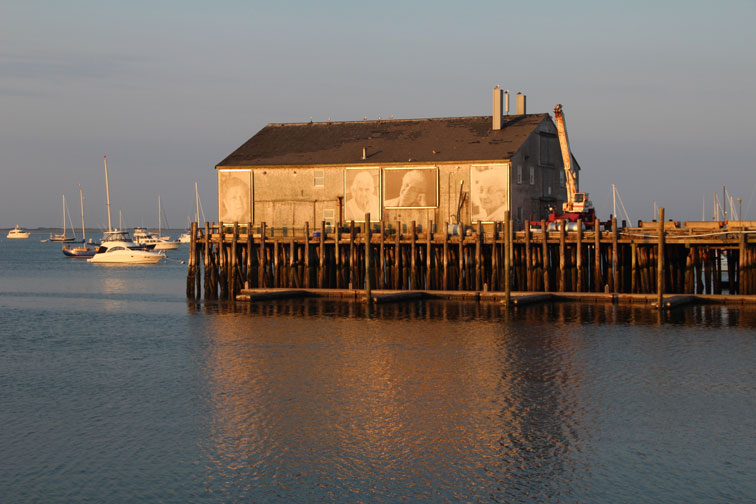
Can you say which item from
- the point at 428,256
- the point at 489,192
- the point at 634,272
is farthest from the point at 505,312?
the point at 489,192

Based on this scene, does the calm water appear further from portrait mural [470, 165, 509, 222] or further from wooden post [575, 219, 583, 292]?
portrait mural [470, 165, 509, 222]

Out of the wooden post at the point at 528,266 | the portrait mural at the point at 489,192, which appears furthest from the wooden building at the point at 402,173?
the wooden post at the point at 528,266

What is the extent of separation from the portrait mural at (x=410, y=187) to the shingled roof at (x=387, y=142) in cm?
69

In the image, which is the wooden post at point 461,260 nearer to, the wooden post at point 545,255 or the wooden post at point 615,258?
the wooden post at point 545,255

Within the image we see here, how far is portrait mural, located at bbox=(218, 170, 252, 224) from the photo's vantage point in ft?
186

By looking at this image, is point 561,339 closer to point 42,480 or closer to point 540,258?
point 540,258

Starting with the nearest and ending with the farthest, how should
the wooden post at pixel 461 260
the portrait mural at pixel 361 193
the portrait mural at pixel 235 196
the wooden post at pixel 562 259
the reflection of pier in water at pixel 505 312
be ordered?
the reflection of pier in water at pixel 505 312 < the wooden post at pixel 562 259 < the wooden post at pixel 461 260 < the portrait mural at pixel 361 193 < the portrait mural at pixel 235 196

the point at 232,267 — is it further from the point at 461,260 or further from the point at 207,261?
the point at 461,260

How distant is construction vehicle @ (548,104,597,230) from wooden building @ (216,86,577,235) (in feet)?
4.36

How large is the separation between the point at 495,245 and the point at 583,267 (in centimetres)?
465

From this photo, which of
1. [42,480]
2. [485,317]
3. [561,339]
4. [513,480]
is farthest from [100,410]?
[485,317]

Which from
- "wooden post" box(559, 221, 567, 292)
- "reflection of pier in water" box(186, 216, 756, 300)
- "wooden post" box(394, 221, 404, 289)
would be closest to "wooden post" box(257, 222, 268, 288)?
"reflection of pier in water" box(186, 216, 756, 300)

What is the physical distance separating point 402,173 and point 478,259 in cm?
906

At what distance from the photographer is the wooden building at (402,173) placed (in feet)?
171
